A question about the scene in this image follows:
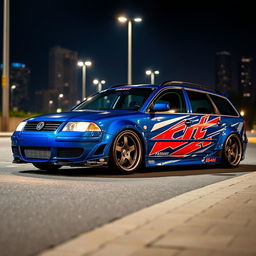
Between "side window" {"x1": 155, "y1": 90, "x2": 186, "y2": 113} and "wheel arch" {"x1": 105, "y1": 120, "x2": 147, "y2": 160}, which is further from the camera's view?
"side window" {"x1": 155, "y1": 90, "x2": 186, "y2": 113}

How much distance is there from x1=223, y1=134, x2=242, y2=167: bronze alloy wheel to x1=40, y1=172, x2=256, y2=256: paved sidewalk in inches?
206

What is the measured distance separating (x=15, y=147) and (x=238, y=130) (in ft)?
15.7

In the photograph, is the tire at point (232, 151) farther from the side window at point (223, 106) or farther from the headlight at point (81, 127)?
the headlight at point (81, 127)

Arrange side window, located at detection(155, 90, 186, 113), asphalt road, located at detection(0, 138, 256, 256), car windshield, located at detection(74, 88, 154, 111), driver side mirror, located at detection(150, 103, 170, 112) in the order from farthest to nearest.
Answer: side window, located at detection(155, 90, 186, 113)
car windshield, located at detection(74, 88, 154, 111)
driver side mirror, located at detection(150, 103, 170, 112)
asphalt road, located at detection(0, 138, 256, 256)

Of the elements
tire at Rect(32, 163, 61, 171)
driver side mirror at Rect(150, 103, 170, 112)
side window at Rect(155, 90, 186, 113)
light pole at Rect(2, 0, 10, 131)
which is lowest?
tire at Rect(32, 163, 61, 171)

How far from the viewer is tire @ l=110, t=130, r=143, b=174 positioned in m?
10.2

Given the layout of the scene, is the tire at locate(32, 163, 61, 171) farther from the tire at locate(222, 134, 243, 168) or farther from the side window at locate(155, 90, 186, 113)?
the tire at locate(222, 134, 243, 168)

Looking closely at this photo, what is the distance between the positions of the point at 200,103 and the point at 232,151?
1216mm

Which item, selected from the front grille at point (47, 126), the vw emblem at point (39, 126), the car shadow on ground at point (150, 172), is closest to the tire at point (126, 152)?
the car shadow on ground at point (150, 172)

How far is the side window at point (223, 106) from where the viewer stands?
42.2 feet

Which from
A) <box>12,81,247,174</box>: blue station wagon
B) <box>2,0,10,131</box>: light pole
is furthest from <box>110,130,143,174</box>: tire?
<box>2,0,10,131</box>: light pole

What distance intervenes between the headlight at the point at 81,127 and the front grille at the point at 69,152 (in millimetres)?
310

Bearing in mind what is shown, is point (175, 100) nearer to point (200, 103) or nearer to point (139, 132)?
point (200, 103)

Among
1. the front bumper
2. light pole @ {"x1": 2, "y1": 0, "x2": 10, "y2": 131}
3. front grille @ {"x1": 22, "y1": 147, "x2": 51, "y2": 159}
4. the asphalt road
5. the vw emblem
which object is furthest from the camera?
light pole @ {"x1": 2, "y1": 0, "x2": 10, "y2": 131}
